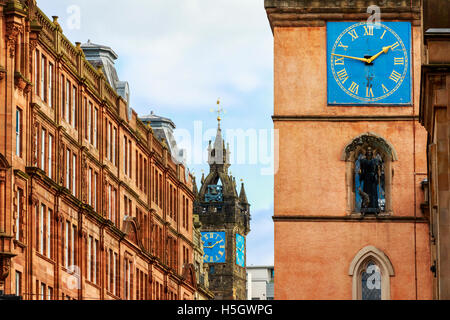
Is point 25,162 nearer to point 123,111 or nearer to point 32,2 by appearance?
point 32,2

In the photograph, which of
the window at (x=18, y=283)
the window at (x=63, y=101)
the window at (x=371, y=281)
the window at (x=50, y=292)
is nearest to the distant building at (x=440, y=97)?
the window at (x=371, y=281)

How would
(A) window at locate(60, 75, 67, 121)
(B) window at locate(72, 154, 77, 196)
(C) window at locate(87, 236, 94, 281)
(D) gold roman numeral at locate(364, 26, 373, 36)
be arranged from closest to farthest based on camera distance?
(D) gold roman numeral at locate(364, 26, 373, 36), (A) window at locate(60, 75, 67, 121), (B) window at locate(72, 154, 77, 196), (C) window at locate(87, 236, 94, 281)

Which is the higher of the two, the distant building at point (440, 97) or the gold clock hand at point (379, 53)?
the gold clock hand at point (379, 53)

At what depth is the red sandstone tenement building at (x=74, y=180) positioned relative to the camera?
202 feet

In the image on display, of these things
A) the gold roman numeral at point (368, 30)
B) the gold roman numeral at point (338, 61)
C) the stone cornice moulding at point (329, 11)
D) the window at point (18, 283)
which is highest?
the stone cornice moulding at point (329, 11)

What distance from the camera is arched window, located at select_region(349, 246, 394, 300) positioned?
63.5 meters

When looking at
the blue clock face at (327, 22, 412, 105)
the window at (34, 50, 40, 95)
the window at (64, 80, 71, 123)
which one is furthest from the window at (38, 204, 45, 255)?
the blue clock face at (327, 22, 412, 105)

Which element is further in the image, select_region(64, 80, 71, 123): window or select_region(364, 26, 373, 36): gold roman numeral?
select_region(64, 80, 71, 123): window

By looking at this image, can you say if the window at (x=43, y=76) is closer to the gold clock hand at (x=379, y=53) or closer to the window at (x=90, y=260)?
the window at (x=90, y=260)

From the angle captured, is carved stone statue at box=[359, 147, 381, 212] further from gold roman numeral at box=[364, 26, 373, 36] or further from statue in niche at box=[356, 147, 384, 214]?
gold roman numeral at box=[364, 26, 373, 36]

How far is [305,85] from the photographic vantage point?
66188 millimetres

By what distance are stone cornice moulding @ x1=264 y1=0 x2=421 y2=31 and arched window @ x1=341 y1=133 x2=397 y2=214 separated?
5299mm

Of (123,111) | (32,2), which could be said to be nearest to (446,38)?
(32,2)
